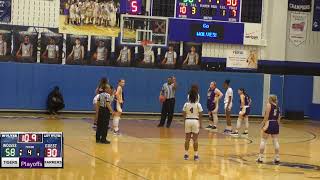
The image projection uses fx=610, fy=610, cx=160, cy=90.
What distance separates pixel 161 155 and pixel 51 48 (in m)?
16.4

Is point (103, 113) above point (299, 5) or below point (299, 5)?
below

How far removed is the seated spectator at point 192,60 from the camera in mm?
34938

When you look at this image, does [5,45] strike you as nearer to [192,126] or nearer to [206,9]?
[206,9]

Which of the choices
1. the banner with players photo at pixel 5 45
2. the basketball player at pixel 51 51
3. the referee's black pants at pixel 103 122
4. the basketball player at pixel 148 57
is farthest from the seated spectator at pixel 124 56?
the referee's black pants at pixel 103 122

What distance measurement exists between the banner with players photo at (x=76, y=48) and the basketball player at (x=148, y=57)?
10.9 ft

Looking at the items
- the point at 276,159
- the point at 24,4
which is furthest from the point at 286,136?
the point at 24,4

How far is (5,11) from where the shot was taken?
31922 mm

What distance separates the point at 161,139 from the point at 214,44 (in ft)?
45.6

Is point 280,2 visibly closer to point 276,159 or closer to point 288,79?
point 288,79

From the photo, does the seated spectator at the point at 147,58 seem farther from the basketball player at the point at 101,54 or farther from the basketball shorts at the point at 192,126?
the basketball shorts at the point at 192,126

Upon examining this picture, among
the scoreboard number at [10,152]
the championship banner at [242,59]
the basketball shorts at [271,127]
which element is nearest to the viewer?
the scoreboard number at [10,152]

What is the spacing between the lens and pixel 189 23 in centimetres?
3409

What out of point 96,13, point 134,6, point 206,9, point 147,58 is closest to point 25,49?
point 96,13

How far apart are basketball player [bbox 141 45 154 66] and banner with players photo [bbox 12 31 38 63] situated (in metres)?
5.98
